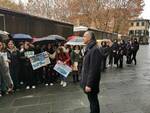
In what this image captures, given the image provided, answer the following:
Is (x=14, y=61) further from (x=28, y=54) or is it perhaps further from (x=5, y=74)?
(x=5, y=74)

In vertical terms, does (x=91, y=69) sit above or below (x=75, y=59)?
above

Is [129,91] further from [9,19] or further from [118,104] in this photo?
[9,19]

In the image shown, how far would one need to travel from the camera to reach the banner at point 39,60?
32.7 ft

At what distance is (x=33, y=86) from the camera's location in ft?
33.0

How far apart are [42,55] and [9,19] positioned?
2317 millimetres

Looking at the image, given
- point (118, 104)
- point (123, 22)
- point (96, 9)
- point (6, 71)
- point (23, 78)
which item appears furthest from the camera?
point (123, 22)

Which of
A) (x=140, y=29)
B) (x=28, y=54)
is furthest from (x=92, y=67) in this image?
(x=140, y=29)

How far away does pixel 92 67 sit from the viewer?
5.23 meters

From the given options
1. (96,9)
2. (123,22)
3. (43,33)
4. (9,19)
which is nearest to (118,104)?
(9,19)

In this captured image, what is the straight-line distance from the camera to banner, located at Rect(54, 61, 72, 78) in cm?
1040

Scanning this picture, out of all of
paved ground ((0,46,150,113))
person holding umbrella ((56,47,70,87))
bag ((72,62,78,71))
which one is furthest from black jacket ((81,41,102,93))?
bag ((72,62,78,71))

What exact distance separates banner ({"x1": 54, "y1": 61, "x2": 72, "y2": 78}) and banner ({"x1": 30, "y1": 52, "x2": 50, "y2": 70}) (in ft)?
1.32

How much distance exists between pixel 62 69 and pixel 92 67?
208 inches

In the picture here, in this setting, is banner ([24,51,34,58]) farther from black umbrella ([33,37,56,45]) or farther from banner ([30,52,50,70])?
black umbrella ([33,37,56,45])
